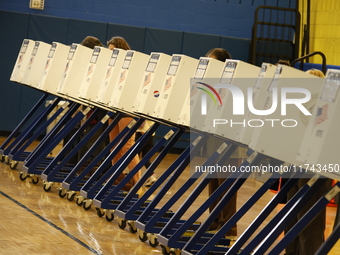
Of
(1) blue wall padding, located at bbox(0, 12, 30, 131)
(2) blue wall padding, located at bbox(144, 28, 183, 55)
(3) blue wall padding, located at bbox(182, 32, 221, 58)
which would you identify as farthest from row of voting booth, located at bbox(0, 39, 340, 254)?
(3) blue wall padding, located at bbox(182, 32, 221, 58)

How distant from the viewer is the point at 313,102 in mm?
3871

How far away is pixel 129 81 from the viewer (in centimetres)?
590

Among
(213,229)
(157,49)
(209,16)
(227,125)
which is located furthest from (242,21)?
(227,125)

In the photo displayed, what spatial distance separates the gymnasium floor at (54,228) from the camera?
4.90 m

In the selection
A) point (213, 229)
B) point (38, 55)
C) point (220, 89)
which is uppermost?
point (220, 89)

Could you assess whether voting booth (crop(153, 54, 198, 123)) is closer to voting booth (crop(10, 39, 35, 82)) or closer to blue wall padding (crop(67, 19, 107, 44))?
voting booth (crop(10, 39, 35, 82))

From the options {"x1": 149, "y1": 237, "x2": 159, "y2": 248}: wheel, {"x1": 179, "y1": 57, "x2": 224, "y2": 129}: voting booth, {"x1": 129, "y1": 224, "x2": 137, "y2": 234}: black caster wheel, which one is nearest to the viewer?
{"x1": 179, "y1": 57, "x2": 224, "y2": 129}: voting booth

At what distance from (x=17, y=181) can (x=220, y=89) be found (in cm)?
362

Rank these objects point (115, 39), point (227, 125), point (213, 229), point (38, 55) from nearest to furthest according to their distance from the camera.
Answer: point (227, 125) < point (213, 229) < point (115, 39) < point (38, 55)

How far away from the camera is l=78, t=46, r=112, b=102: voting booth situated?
6.51 meters

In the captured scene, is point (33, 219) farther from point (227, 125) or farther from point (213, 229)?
point (227, 125)

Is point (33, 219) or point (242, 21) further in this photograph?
point (242, 21)

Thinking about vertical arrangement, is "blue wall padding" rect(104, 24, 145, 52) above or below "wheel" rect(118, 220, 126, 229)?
above

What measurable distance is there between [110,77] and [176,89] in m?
1.19
